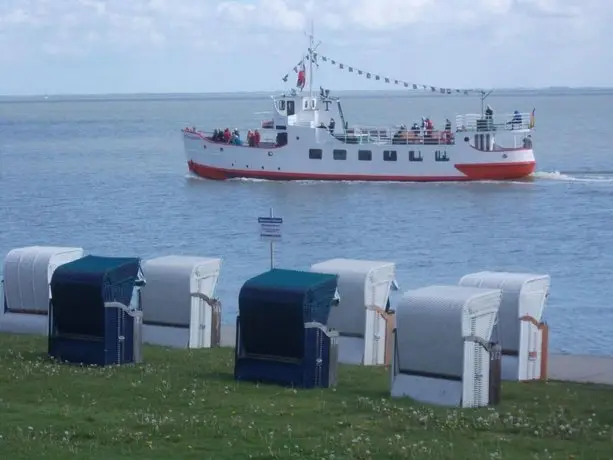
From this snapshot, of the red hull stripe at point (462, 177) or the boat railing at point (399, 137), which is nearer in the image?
the boat railing at point (399, 137)

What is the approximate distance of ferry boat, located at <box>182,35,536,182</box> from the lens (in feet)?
180

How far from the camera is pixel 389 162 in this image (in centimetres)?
5575

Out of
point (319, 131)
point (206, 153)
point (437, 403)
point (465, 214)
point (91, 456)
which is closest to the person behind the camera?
point (91, 456)

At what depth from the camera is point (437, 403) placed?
37.6 ft

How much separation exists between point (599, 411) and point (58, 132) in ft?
434

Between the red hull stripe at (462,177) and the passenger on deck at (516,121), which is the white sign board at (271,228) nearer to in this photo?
the passenger on deck at (516,121)

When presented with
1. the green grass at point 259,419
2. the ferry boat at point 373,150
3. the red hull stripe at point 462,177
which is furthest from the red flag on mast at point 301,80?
the green grass at point 259,419

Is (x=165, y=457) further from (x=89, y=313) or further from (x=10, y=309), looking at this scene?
(x=10, y=309)

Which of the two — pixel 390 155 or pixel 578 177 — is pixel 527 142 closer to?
pixel 390 155

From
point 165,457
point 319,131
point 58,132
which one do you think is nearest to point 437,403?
point 165,457

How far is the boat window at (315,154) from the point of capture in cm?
5575

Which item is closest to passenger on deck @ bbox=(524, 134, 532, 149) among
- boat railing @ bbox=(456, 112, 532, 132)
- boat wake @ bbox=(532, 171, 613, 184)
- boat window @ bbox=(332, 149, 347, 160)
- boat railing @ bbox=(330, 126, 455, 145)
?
boat railing @ bbox=(456, 112, 532, 132)

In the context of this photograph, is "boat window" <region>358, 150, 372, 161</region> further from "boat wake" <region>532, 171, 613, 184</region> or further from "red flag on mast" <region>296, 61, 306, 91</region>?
"boat wake" <region>532, 171, 613, 184</region>

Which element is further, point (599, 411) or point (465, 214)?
point (465, 214)
